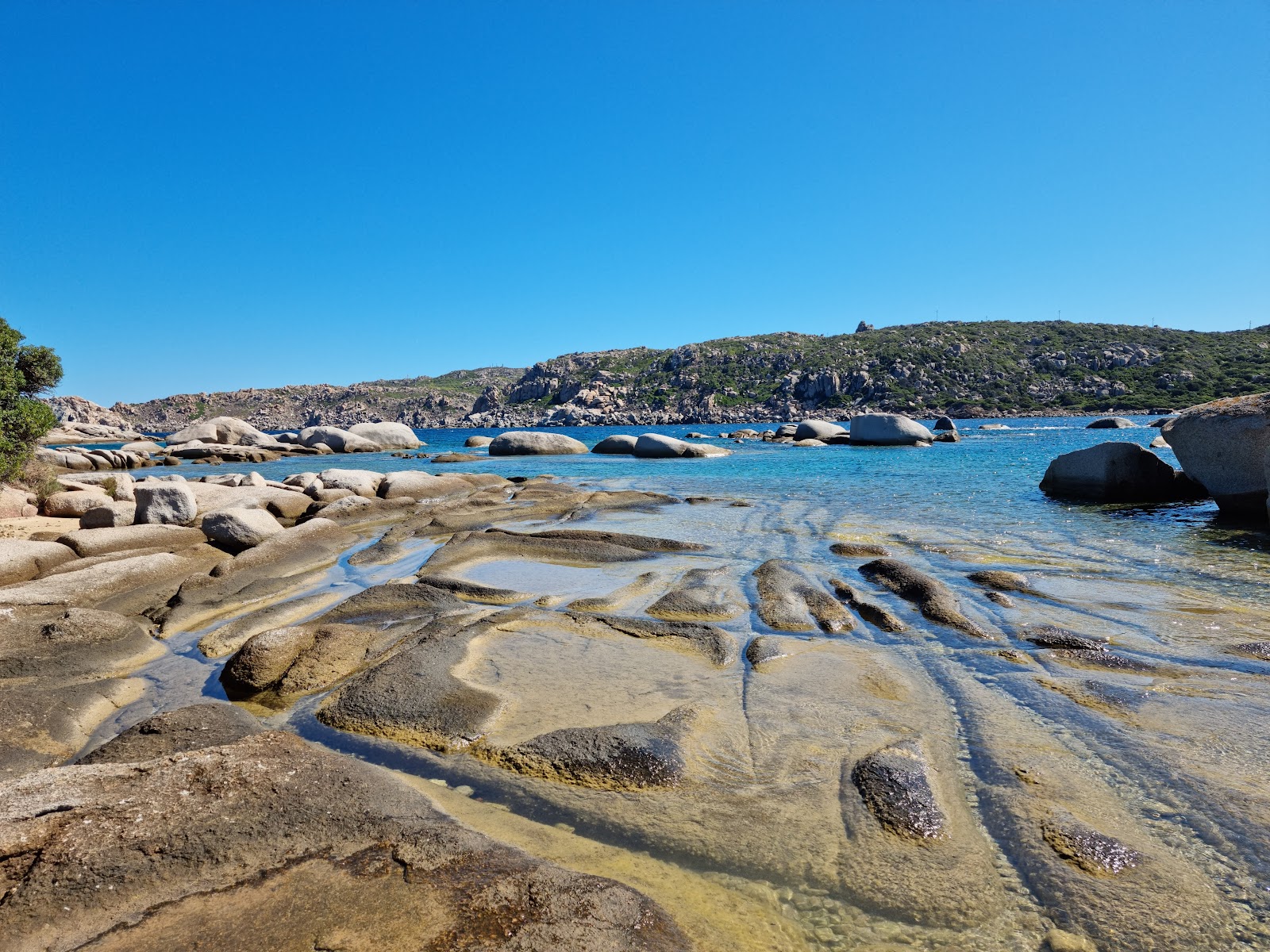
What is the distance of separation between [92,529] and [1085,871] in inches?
592

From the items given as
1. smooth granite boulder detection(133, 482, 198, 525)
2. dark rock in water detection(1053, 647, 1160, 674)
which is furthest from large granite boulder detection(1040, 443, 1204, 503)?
smooth granite boulder detection(133, 482, 198, 525)

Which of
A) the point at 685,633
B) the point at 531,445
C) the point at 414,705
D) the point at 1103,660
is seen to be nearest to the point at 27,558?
the point at 414,705

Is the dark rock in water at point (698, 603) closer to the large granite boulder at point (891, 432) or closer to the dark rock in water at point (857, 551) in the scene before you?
the dark rock in water at point (857, 551)

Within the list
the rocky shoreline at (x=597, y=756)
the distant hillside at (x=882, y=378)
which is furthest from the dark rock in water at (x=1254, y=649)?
the distant hillside at (x=882, y=378)

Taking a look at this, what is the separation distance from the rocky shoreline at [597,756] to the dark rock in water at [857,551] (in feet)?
2.35

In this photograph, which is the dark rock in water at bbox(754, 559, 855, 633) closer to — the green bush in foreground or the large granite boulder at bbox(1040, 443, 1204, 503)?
the large granite boulder at bbox(1040, 443, 1204, 503)

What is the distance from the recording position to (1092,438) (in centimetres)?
4447

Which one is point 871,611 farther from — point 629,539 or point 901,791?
point 629,539

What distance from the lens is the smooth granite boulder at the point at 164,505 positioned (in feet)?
43.8

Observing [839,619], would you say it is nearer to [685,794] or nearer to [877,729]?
[877,729]

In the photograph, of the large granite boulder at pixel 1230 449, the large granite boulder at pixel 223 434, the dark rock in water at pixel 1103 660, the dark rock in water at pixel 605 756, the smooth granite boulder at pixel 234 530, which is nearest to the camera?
the dark rock in water at pixel 605 756

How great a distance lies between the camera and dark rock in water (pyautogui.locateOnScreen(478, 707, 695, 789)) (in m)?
4.30

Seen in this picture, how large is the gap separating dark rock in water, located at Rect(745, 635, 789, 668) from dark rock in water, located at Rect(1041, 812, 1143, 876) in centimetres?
304

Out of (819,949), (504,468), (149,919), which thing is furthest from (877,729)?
(504,468)
